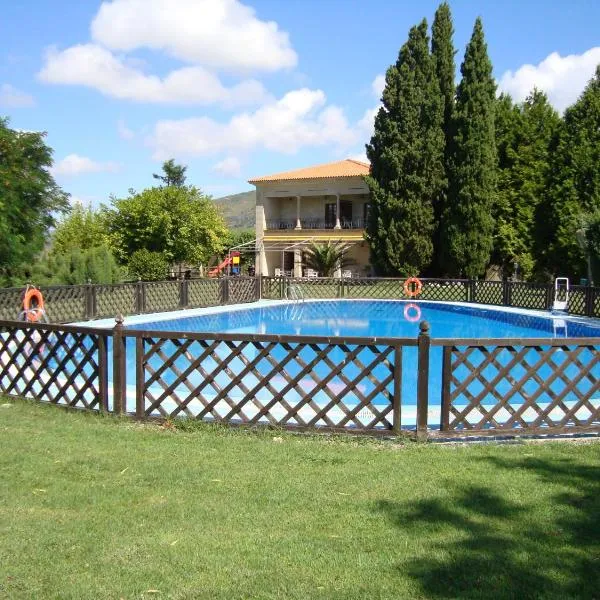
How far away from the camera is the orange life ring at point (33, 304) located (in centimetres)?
1398

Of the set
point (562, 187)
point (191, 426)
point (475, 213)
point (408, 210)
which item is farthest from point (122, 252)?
point (191, 426)

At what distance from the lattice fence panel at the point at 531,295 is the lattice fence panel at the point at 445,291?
3.05m

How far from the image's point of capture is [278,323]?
21.0 meters

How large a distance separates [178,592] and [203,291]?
2033cm

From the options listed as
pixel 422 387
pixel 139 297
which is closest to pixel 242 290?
pixel 139 297

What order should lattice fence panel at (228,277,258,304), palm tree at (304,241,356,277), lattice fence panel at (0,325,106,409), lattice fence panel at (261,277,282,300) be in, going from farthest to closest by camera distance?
palm tree at (304,241,356,277) → lattice fence panel at (261,277,282,300) → lattice fence panel at (228,277,258,304) → lattice fence panel at (0,325,106,409)

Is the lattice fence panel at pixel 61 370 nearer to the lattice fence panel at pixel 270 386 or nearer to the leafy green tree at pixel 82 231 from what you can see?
the lattice fence panel at pixel 270 386

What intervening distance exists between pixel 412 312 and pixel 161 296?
966 cm

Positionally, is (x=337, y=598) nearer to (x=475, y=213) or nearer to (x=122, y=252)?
(x=475, y=213)

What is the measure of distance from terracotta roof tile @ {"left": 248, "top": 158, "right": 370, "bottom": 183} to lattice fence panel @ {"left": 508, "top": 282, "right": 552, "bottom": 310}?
1701 centimetres

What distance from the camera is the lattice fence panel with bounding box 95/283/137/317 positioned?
1833cm

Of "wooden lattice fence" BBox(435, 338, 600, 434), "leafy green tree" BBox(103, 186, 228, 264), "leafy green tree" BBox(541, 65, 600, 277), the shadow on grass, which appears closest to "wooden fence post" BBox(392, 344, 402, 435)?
"wooden lattice fence" BBox(435, 338, 600, 434)

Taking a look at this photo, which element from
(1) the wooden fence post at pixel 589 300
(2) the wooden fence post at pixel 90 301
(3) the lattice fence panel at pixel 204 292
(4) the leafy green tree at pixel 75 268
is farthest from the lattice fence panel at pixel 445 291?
(2) the wooden fence post at pixel 90 301

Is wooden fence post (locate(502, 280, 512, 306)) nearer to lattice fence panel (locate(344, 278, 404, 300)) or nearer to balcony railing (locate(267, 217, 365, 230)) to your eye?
lattice fence panel (locate(344, 278, 404, 300))
